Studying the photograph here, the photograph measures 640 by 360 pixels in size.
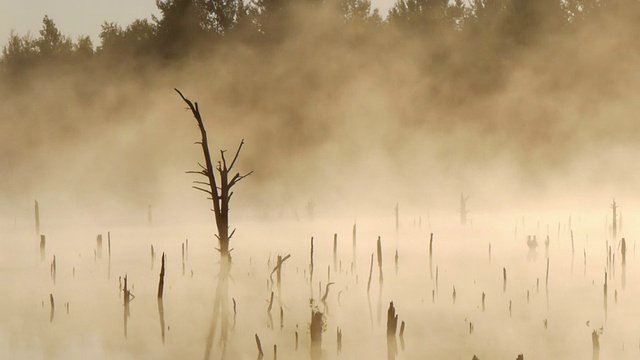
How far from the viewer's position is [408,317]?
14453 mm

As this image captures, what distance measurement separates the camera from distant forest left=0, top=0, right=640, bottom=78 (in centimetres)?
4212

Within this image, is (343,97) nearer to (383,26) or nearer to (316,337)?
(383,26)

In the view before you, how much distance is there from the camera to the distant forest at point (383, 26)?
4212 centimetres

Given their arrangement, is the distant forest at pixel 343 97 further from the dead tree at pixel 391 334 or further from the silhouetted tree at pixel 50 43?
the dead tree at pixel 391 334

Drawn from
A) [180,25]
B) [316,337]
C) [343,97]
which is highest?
[180,25]

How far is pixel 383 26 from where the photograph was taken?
45594mm

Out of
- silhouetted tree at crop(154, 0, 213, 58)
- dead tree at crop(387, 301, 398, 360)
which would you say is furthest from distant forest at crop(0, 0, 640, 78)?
dead tree at crop(387, 301, 398, 360)

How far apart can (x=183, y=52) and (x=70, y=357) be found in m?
31.8

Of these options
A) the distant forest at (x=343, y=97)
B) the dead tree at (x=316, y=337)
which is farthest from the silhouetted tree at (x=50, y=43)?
the dead tree at (x=316, y=337)

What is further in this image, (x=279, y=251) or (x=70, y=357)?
(x=279, y=251)

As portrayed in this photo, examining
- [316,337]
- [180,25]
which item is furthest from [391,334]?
[180,25]

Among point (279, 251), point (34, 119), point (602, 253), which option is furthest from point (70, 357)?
point (34, 119)

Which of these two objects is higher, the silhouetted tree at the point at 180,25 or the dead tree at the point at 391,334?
the silhouetted tree at the point at 180,25

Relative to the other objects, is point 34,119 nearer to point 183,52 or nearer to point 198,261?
point 183,52
